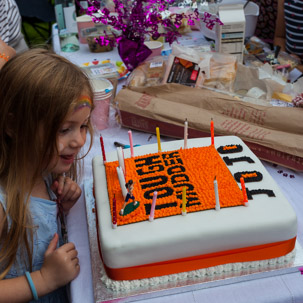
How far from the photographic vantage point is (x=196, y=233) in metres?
0.74

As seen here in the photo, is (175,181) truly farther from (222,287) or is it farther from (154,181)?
(222,287)

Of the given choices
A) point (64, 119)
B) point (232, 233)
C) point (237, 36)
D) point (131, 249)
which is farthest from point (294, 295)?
point (237, 36)

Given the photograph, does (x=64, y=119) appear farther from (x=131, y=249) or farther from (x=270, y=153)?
(x=270, y=153)

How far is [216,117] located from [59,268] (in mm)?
701

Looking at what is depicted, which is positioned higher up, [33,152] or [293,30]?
[33,152]

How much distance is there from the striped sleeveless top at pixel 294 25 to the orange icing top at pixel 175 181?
1133mm

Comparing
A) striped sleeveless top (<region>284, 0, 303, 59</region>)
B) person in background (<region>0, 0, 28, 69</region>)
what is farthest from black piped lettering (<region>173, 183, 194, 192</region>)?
person in background (<region>0, 0, 28, 69</region>)

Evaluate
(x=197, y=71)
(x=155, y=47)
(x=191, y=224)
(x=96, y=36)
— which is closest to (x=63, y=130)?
(x=191, y=224)

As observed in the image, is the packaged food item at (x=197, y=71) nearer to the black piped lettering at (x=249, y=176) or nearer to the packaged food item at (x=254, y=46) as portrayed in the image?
the packaged food item at (x=254, y=46)

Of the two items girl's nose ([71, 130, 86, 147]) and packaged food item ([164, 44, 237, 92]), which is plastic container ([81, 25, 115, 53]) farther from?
girl's nose ([71, 130, 86, 147])

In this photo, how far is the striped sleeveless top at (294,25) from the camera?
5.97 feet

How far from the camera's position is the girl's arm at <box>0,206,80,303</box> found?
80 cm

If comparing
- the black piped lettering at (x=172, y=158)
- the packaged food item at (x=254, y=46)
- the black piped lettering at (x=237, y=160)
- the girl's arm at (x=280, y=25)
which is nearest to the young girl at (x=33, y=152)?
the black piped lettering at (x=172, y=158)

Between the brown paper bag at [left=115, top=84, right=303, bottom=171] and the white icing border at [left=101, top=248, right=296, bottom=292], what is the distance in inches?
16.0
